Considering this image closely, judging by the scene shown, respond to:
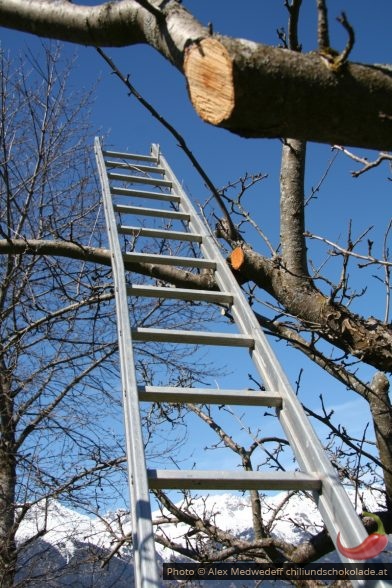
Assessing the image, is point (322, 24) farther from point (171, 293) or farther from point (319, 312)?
point (319, 312)

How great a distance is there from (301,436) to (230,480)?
1.45 feet

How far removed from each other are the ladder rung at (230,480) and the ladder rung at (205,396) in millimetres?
364

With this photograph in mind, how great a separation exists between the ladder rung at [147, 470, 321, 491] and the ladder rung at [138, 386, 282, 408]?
0.36 m

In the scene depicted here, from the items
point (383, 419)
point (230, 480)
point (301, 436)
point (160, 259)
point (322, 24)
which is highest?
point (160, 259)

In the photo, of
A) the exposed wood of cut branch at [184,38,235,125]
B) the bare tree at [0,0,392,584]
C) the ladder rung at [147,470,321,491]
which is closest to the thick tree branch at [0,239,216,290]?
the bare tree at [0,0,392,584]

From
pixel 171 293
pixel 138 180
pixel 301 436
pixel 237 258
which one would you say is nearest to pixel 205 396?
pixel 301 436

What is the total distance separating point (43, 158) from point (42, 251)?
3448mm

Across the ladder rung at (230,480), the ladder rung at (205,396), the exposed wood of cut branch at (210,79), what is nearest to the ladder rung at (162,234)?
the ladder rung at (205,396)

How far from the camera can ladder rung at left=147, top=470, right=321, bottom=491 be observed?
166 cm

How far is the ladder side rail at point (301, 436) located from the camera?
1.64 m

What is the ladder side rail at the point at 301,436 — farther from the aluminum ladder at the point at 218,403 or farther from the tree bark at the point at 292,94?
A: the tree bark at the point at 292,94

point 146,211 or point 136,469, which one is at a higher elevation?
point 146,211

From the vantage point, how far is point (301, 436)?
6.61ft

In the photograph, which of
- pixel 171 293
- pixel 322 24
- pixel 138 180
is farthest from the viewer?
pixel 138 180
